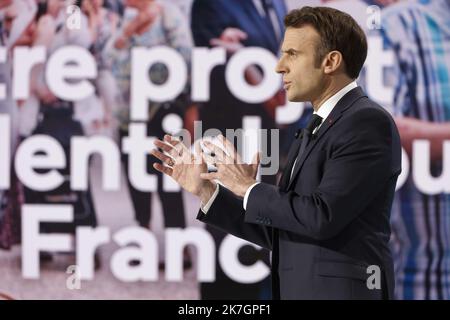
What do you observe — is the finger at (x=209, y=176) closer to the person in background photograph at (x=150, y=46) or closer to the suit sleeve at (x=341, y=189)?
the suit sleeve at (x=341, y=189)

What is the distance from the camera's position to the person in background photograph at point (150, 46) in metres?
4.16

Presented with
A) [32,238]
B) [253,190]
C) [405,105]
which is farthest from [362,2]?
[253,190]

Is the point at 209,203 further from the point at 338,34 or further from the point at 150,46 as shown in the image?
the point at 150,46

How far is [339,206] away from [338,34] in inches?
18.5

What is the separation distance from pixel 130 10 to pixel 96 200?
1.16 meters

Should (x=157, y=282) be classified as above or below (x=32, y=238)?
below

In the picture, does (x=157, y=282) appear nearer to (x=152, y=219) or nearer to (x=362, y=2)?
(x=152, y=219)

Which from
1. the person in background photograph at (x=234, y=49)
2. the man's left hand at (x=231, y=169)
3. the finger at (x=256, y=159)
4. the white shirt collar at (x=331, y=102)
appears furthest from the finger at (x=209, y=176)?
the person in background photograph at (x=234, y=49)

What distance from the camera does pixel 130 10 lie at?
418 cm

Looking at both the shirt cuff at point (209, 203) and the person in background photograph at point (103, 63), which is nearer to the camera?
the shirt cuff at point (209, 203)

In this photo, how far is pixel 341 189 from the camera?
1659 mm
